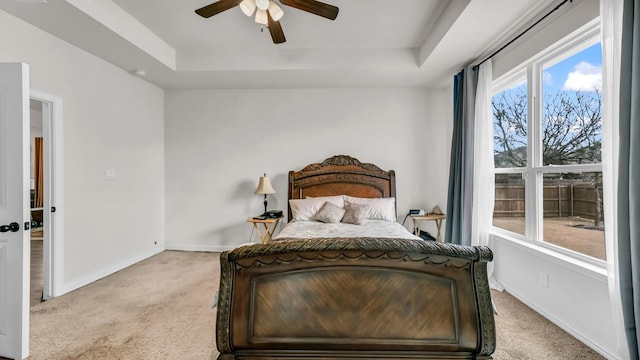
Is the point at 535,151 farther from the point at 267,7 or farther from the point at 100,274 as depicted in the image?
the point at 100,274

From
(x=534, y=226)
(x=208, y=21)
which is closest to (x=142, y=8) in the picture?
(x=208, y=21)

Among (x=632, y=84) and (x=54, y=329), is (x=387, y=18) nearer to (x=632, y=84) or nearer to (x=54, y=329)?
(x=632, y=84)

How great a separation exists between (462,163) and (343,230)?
1.76m

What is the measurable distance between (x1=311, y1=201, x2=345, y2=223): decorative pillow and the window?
187cm

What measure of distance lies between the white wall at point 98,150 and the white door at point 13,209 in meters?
0.92

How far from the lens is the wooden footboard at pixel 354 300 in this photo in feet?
4.53

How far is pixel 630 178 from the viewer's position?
161cm

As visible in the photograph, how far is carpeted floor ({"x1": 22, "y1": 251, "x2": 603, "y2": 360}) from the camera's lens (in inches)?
80.0

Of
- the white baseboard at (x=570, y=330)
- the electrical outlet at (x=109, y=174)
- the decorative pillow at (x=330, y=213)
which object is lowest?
the white baseboard at (x=570, y=330)

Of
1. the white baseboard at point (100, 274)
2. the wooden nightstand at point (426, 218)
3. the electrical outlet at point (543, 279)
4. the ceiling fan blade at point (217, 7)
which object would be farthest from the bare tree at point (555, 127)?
the white baseboard at point (100, 274)

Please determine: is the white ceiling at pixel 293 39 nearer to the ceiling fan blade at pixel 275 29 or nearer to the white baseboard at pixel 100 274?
the ceiling fan blade at pixel 275 29

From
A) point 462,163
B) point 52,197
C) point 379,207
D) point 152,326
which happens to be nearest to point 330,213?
point 379,207

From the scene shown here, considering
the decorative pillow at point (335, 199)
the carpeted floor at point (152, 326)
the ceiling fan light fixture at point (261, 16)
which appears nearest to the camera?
the carpeted floor at point (152, 326)

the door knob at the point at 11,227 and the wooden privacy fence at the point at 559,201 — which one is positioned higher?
the wooden privacy fence at the point at 559,201
